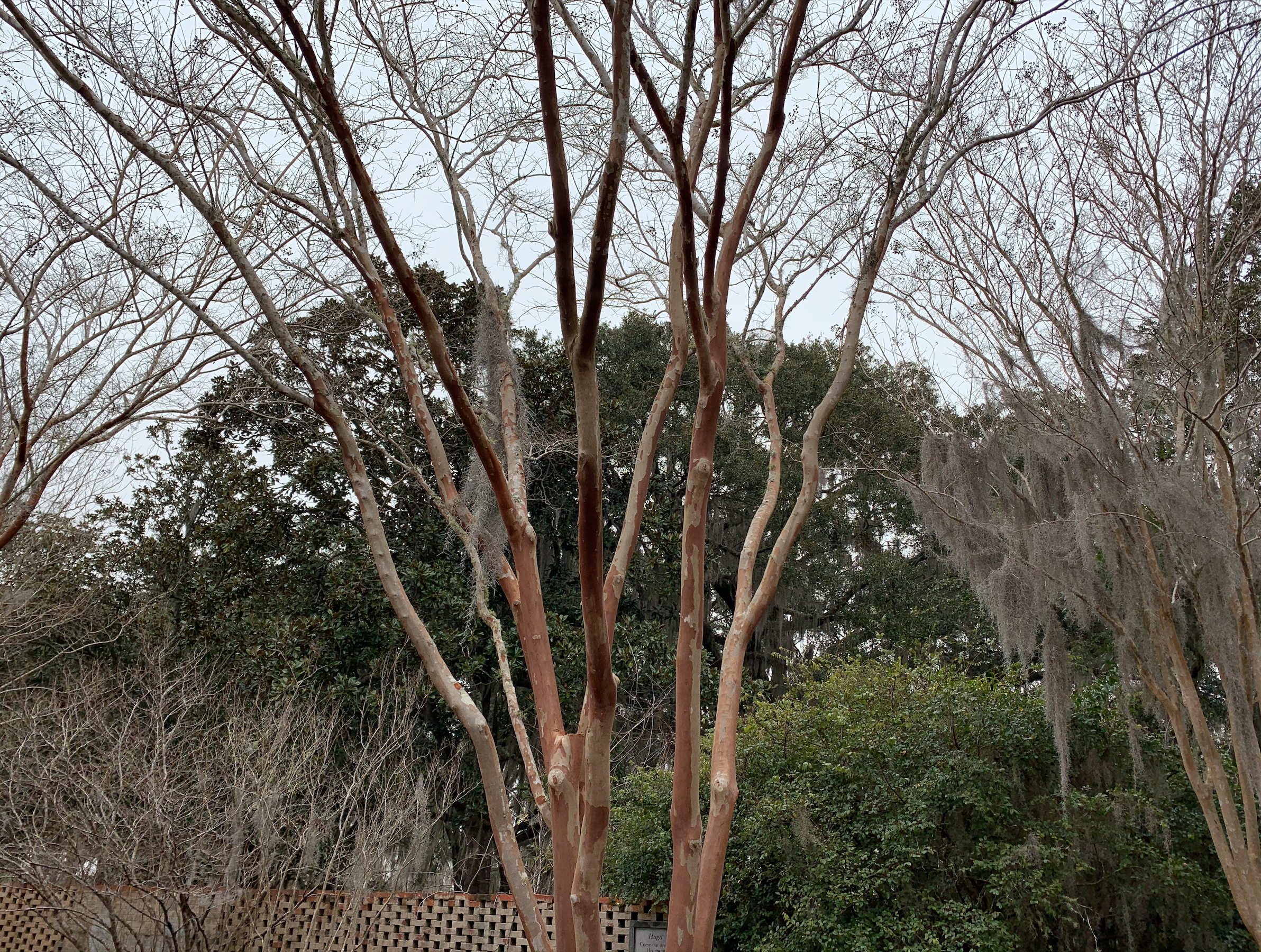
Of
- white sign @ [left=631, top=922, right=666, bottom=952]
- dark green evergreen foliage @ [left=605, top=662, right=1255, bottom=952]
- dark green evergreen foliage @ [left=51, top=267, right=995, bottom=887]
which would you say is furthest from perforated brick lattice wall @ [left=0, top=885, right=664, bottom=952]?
dark green evergreen foliage @ [left=51, top=267, right=995, bottom=887]

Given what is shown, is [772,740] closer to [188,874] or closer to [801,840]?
[801,840]

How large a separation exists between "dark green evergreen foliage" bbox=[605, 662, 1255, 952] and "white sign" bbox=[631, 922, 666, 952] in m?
0.21

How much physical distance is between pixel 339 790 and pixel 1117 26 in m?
7.17

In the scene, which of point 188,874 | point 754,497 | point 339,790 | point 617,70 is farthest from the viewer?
point 754,497

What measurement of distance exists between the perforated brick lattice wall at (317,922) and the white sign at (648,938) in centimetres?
13

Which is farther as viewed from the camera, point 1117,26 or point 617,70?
point 1117,26

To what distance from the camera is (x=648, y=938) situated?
5938 millimetres

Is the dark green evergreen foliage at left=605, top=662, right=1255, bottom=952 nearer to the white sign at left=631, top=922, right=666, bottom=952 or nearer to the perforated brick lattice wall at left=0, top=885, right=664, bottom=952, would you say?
the white sign at left=631, top=922, right=666, bottom=952

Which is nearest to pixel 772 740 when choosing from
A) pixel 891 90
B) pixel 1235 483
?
pixel 1235 483

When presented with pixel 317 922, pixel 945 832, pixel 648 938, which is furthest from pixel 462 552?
pixel 945 832

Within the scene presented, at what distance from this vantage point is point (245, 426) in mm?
9406

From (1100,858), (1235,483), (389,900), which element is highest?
(1235,483)

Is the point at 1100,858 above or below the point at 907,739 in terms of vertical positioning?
below

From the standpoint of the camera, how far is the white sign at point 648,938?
233 inches
